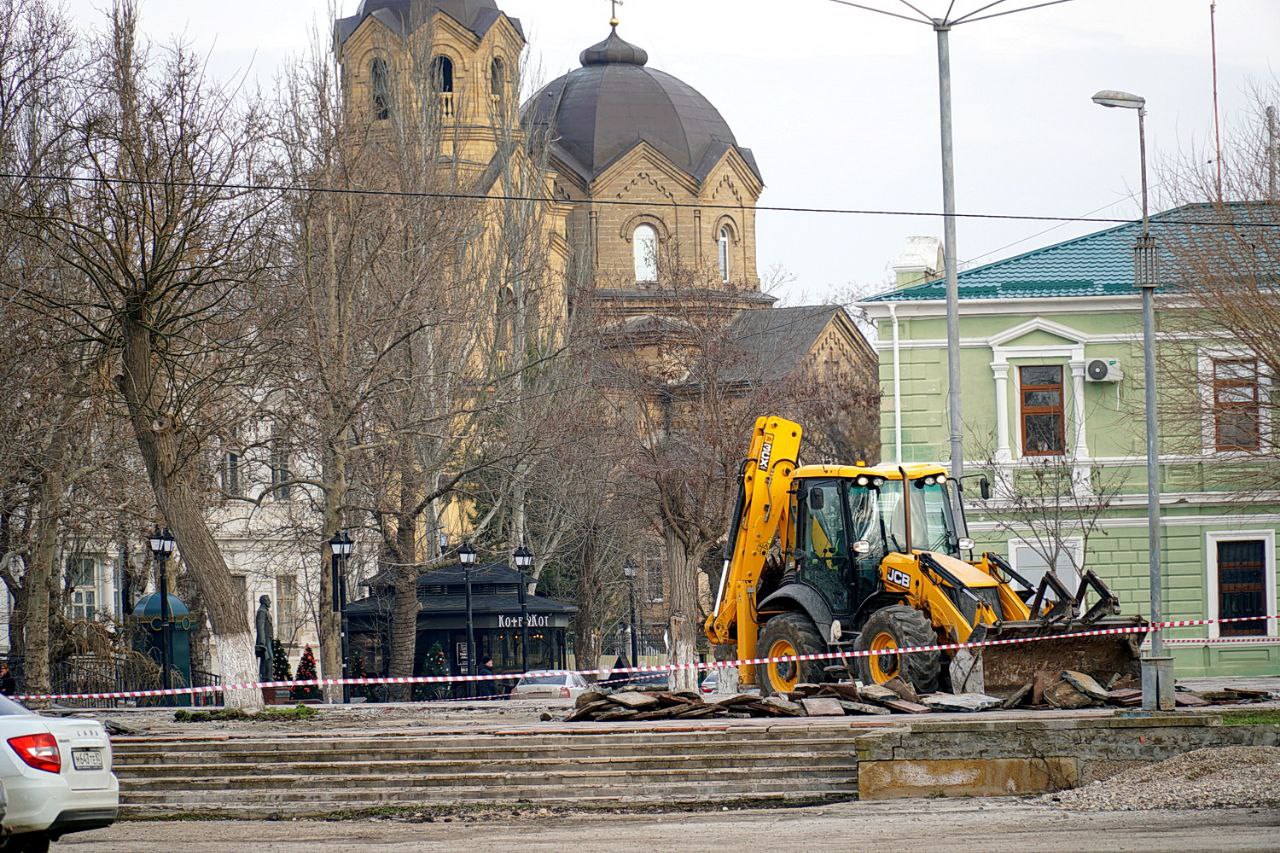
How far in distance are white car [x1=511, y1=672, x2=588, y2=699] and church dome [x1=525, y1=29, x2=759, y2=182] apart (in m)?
38.4

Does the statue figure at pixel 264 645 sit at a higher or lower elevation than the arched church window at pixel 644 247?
lower

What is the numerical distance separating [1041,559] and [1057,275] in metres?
5.33

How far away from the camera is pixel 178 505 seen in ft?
82.6

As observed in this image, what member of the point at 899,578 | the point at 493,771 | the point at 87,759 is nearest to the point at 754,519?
the point at 899,578

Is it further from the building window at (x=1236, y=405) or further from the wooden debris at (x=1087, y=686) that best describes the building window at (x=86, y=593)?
the wooden debris at (x=1087, y=686)

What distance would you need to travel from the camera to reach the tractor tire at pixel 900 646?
795 inches

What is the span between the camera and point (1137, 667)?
67.2 feet

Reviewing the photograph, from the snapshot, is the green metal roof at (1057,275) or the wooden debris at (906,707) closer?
the wooden debris at (906,707)

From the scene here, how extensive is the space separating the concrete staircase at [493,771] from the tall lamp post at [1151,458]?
9.21ft

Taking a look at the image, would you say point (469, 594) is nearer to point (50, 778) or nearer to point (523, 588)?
point (523, 588)

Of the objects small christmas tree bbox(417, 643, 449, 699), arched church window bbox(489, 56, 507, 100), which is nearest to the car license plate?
small christmas tree bbox(417, 643, 449, 699)

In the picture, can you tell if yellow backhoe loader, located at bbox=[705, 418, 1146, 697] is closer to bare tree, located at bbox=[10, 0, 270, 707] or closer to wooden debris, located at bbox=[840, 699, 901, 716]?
wooden debris, located at bbox=[840, 699, 901, 716]

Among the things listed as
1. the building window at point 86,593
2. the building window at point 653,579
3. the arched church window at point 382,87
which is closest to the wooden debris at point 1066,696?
the arched church window at point 382,87

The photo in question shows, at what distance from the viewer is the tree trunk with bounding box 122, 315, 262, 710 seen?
25.2 metres
